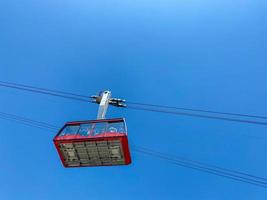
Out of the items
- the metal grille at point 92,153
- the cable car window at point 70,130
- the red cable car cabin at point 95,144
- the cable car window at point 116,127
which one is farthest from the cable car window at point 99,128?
the cable car window at point 70,130

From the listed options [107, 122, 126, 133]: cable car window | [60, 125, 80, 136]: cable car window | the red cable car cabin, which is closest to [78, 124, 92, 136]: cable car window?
the red cable car cabin

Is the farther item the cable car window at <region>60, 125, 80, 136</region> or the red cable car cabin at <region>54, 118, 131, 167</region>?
the cable car window at <region>60, 125, 80, 136</region>

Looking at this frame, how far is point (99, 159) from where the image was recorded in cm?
1348

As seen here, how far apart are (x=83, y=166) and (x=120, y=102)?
659 cm

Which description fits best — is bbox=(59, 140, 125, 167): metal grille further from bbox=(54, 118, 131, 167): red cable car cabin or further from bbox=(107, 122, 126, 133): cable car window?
bbox=(107, 122, 126, 133): cable car window

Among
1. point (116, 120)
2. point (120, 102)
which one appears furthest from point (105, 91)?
point (116, 120)

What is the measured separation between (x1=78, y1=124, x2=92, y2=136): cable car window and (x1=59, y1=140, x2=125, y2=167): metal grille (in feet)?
1.74

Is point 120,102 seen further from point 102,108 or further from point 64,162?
point 64,162

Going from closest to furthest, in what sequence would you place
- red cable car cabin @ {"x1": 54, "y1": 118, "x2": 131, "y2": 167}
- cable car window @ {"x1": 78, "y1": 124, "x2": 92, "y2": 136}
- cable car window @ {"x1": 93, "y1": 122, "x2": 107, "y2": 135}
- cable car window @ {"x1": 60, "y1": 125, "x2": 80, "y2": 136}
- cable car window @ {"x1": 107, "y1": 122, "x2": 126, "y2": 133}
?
1. red cable car cabin @ {"x1": 54, "y1": 118, "x2": 131, "y2": 167}
2. cable car window @ {"x1": 107, "y1": 122, "x2": 126, "y2": 133}
3. cable car window @ {"x1": 93, "y1": 122, "x2": 107, "y2": 135}
4. cable car window @ {"x1": 78, "y1": 124, "x2": 92, "y2": 136}
5. cable car window @ {"x1": 60, "y1": 125, "x2": 80, "y2": 136}

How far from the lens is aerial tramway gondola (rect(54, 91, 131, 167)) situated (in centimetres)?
1278

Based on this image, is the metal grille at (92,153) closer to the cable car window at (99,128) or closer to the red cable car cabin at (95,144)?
the red cable car cabin at (95,144)

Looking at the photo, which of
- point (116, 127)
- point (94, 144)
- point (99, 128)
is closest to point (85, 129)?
point (99, 128)

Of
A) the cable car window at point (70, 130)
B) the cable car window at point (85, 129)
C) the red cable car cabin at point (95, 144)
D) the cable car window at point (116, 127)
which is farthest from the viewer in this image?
the cable car window at point (70, 130)

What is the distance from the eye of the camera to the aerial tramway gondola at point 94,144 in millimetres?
12781
